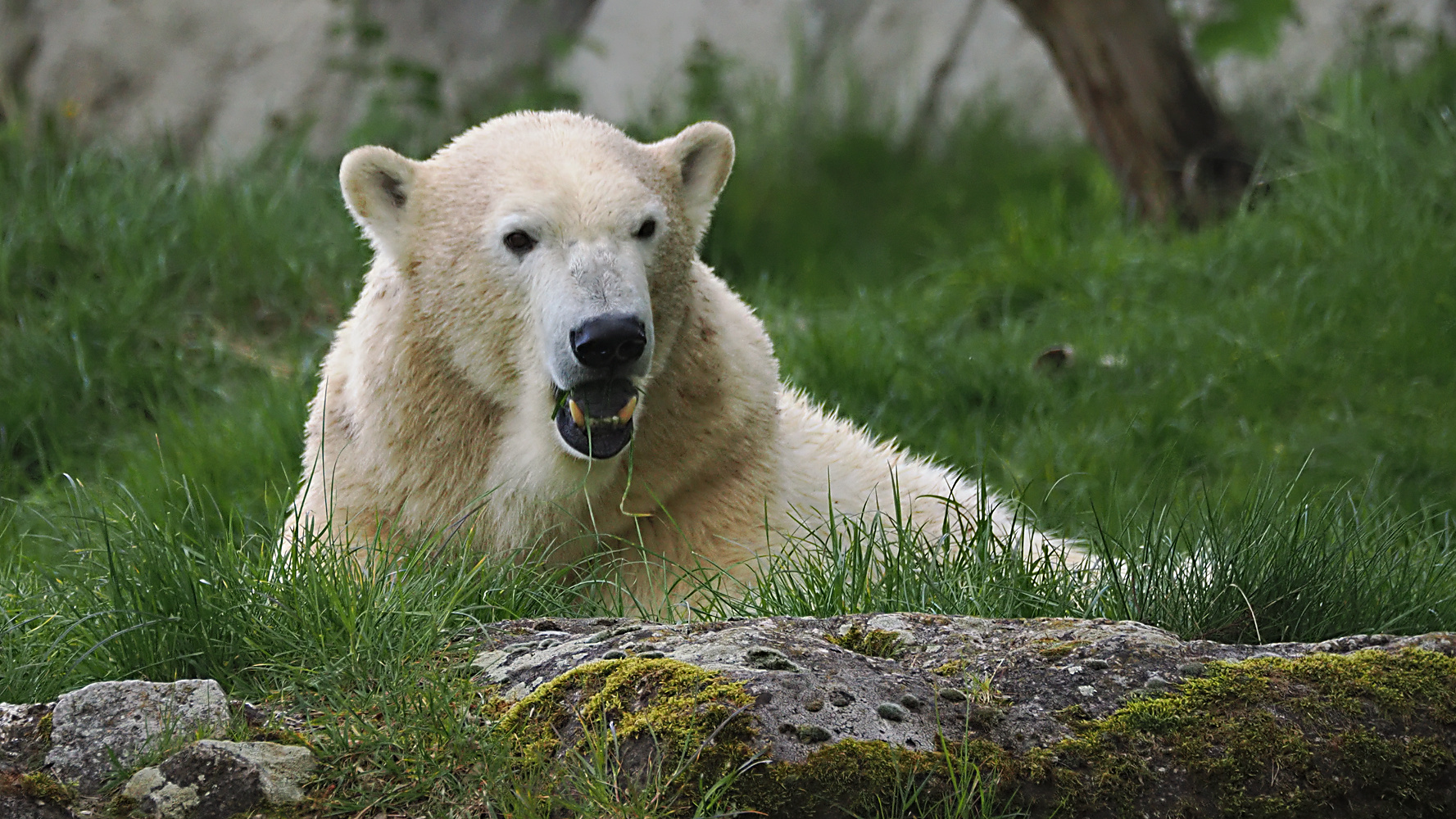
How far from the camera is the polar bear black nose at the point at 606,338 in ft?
10.4

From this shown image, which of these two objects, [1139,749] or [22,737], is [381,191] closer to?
[22,737]

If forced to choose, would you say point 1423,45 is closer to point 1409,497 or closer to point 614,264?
point 1409,497

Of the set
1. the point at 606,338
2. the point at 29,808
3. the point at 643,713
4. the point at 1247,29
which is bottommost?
the point at 29,808

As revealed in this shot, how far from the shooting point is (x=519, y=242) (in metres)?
3.43

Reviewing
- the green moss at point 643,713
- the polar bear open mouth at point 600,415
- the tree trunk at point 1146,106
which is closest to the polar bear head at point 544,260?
the polar bear open mouth at point 600,415

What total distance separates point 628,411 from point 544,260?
0.41m

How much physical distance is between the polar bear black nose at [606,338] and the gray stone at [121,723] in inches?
46.3

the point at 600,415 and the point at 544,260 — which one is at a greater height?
the point at 544,260

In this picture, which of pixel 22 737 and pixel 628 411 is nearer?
pixel 22 737

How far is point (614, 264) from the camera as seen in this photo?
3.30 m

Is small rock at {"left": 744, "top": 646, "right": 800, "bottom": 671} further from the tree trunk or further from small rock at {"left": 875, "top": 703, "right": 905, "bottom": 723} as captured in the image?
the tree trunk

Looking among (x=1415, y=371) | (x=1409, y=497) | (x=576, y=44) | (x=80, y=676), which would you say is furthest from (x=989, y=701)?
(x=576, y=44)

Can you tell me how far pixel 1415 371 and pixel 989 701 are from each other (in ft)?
14.3

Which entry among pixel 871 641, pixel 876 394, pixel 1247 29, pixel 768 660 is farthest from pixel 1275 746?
pixel 1247 29
